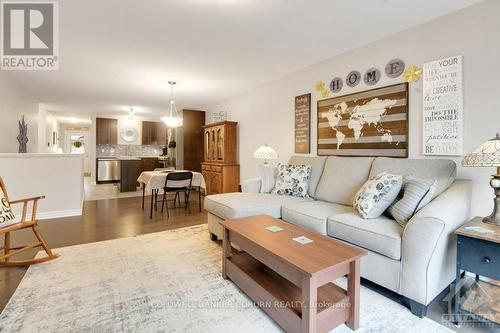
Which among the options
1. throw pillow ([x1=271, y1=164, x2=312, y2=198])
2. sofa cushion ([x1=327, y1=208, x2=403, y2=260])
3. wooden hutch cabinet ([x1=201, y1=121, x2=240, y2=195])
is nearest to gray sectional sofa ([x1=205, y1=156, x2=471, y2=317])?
sofa cushion ([x1=327, y1=208, x2=403, y2=260])

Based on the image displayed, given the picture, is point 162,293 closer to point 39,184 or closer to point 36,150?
point 39,184

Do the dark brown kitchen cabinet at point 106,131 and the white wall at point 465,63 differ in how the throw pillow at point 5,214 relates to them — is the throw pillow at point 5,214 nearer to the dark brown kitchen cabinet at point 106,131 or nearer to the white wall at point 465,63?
the white wall at point 465,63

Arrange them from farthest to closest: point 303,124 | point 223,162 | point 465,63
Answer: point 223,162, point 303,124, point 465,63

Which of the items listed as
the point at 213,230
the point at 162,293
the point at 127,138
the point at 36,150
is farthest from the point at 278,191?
the point at 127,138

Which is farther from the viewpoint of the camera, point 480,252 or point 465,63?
point 465,63

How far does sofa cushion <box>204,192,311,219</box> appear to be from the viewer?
8.43 feet

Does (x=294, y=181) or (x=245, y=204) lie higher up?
(x=294, y=181)

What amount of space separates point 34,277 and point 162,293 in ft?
3.88

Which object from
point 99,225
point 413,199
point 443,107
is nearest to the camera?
point 413,199

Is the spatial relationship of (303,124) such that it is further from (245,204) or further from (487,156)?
(487,156)

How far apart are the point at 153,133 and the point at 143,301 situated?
8.07 meters

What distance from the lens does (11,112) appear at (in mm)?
4188

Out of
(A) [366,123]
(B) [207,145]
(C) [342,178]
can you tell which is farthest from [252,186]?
(B) [207,145]

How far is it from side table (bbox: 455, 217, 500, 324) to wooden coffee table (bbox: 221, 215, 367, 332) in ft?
2.15
